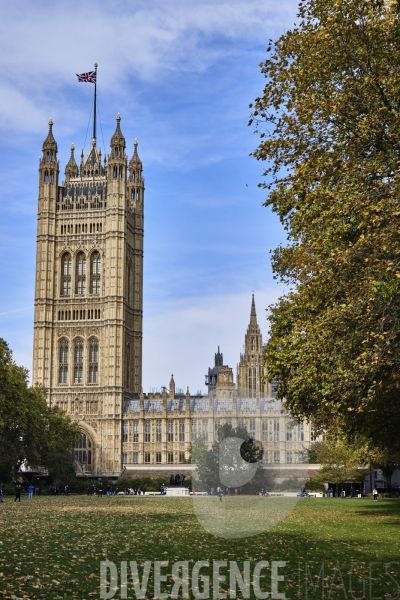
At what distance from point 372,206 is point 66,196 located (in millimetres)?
106751

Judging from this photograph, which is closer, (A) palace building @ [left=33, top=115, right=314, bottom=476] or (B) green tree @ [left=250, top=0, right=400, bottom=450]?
(B) green tree @ [left=250, top=0, right=400, bottom=450]

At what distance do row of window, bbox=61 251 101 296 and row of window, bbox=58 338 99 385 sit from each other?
7.55 m

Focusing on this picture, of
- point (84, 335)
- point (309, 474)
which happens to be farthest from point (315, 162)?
point (84, 335)

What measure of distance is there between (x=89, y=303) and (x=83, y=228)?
1151 centimetres

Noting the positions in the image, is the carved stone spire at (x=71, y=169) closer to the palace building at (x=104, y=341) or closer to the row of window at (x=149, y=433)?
the palace building at (x=104, y=341)

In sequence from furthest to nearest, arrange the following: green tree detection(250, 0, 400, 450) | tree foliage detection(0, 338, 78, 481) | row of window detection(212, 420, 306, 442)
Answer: row of window detection(212, 420, 306, 442) → tree foliage detection(0, 338, 78, 481) → green tree detection(250, 0, 400, 450)

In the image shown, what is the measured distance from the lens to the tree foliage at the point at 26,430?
204 ft

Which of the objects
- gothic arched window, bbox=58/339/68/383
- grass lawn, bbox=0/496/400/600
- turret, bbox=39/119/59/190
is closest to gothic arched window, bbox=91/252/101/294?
gothic arched window, bbox=58/339/68/383

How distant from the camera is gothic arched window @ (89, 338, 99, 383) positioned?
376 ft

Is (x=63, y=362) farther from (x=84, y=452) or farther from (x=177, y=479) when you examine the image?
(x=177, y=479)

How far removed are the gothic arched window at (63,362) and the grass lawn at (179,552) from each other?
8539cm

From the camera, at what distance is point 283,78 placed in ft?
74.0

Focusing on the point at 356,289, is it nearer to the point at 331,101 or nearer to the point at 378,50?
the point at 331,101

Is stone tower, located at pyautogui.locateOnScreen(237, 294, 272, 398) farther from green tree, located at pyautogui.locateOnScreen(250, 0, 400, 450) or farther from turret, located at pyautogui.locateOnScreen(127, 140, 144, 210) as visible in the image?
green tree, located at pyautogui.locateOnScreen(250, 0, 400, 450)
